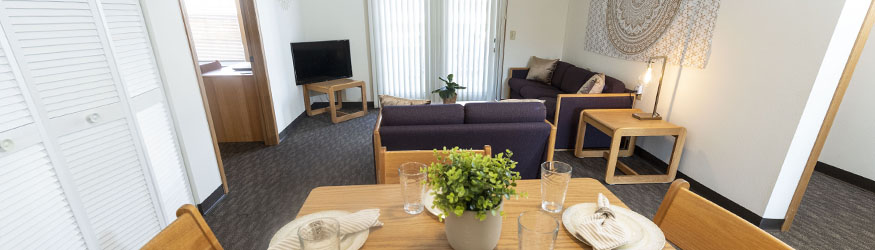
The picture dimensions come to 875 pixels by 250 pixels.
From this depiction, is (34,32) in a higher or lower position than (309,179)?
higher

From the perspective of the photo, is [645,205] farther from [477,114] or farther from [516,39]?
[516,39]

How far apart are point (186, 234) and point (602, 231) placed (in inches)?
43.1

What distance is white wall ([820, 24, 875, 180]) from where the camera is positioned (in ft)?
8.85

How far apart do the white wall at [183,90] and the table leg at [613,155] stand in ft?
9.64

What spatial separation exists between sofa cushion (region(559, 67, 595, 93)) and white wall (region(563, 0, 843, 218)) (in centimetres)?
108

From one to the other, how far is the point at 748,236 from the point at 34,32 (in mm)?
2387

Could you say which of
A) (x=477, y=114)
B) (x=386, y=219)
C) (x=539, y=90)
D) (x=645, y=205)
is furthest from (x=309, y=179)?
(x=539, y=90)

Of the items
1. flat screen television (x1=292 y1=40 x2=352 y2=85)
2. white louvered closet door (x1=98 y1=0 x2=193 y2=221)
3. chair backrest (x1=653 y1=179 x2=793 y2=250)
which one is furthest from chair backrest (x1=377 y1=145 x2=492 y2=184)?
flat screen television (x1=292 y1=40 x2=352 y2=85)

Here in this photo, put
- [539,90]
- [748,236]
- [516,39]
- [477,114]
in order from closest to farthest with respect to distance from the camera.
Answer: [748,236] → [477,114] → [539,90] → [516,39]

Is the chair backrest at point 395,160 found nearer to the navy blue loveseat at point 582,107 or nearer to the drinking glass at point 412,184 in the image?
the drinking glass at point 412,184

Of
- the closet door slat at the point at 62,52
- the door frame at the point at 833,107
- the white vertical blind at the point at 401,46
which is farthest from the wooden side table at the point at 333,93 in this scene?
the door frame at the point at 833,107

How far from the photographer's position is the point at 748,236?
2.88 ft

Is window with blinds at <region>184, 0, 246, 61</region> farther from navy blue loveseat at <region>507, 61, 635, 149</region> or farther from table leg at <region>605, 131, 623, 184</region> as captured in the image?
table leg at <region>605, 131, 623, 184</region>

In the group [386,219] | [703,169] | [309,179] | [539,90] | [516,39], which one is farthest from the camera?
[516,39]
